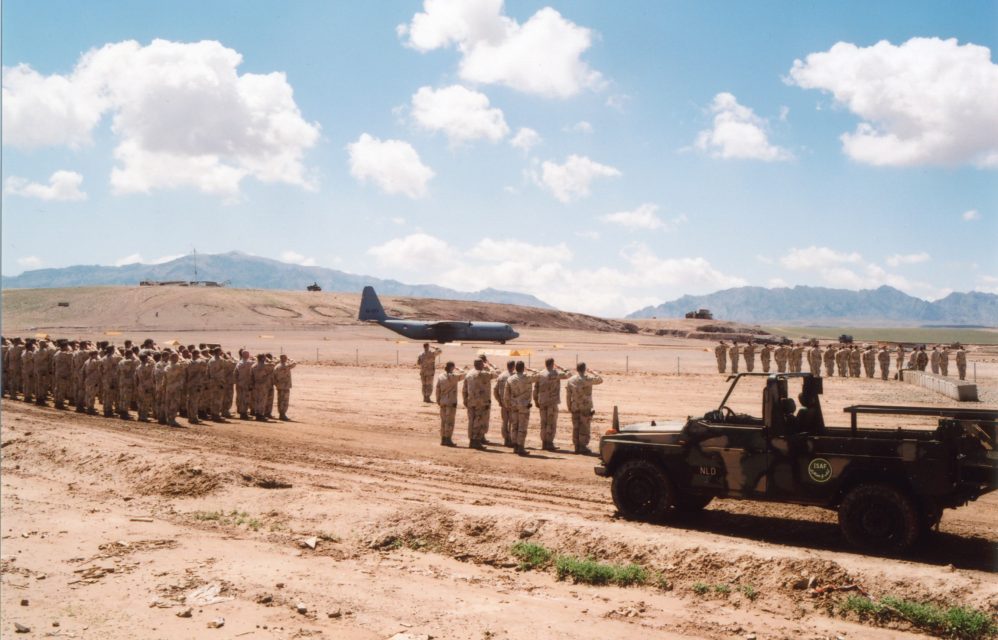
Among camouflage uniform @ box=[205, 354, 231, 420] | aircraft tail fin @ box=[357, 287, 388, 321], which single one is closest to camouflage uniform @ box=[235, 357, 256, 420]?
camouflage uniform @ box=[205, 354, 231, 420]

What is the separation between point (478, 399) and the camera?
16.5 meters

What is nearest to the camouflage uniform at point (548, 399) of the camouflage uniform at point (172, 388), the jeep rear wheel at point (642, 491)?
the jeep rear wheel at point (642, 491)

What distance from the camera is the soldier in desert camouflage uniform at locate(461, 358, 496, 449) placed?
16.5 m

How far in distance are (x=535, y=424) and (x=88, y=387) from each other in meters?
13.1

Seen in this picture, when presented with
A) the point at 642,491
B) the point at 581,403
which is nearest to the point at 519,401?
the point at 581,403

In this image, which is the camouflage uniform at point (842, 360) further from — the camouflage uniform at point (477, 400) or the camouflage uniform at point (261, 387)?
the camouflage uniform at point (261, 387)

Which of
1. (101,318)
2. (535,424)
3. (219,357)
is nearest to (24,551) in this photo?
(219,357)

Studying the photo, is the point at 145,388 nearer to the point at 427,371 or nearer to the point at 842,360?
the point at 427,371

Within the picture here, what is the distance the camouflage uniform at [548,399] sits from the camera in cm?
1614

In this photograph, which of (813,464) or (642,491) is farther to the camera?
(642,491)

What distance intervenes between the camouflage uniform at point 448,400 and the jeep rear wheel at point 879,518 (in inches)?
364

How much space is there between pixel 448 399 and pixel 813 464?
29.6 feet

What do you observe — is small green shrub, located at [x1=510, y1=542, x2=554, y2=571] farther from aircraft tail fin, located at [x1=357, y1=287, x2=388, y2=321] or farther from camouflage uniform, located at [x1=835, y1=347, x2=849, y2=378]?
aircraft tail fin, located at [x1=357, y1=287, x2=388, y2=321]

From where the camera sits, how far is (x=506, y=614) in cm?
742
